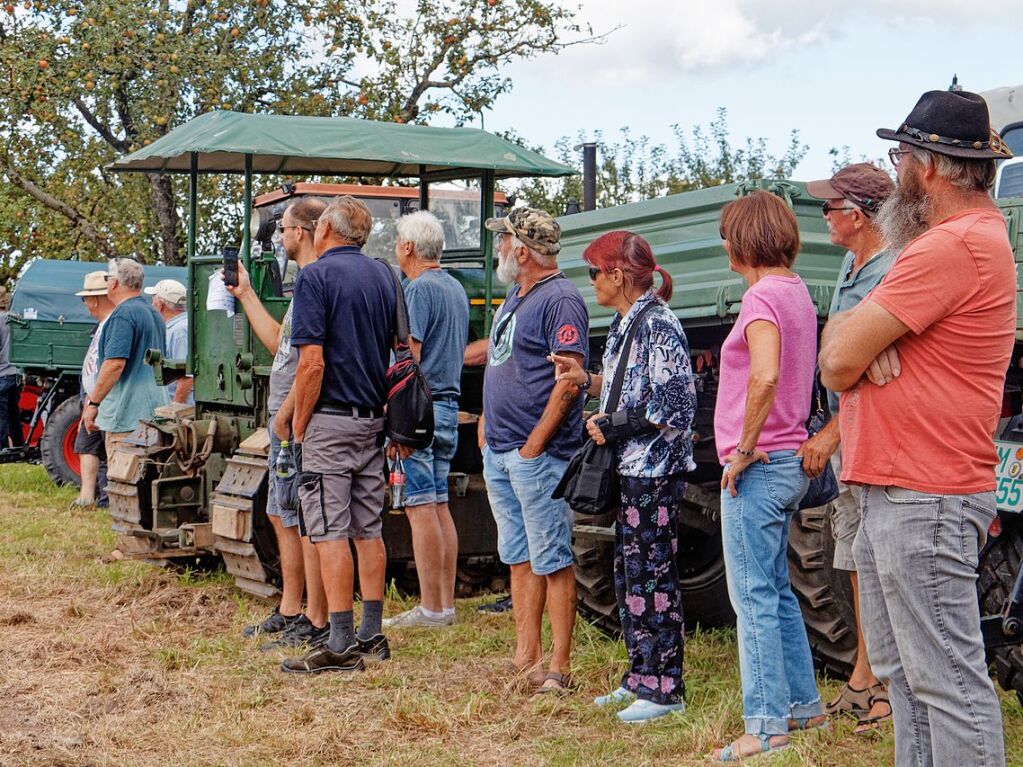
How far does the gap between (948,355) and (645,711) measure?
2178 millimetres

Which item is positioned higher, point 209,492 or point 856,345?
point 856,345

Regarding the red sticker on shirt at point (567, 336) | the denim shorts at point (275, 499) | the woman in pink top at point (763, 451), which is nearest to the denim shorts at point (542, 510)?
the red sticker on shirt at point (567, 336)

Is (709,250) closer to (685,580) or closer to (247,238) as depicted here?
(685,580)

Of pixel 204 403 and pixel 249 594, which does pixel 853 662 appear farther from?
pixel 204 403

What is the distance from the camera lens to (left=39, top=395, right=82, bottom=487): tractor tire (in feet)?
40.6

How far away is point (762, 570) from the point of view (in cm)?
426

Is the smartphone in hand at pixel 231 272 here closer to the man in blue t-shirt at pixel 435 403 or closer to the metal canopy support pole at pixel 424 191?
the man in blue t-shirt at pixel 435 403

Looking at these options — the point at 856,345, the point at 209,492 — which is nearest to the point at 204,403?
the point at 209,492

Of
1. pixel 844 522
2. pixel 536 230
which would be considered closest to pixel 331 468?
pixel 536 230

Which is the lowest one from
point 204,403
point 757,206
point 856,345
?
point 204,403

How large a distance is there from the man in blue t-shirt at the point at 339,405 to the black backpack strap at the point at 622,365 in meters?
1.30

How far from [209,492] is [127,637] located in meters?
1.58

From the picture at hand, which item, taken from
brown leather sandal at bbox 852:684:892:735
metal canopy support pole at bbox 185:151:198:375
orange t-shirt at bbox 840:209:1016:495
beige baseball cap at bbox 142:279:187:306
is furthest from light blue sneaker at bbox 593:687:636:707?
beige baseball cap at bbox 142:279:187:306

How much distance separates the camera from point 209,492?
312 inches
